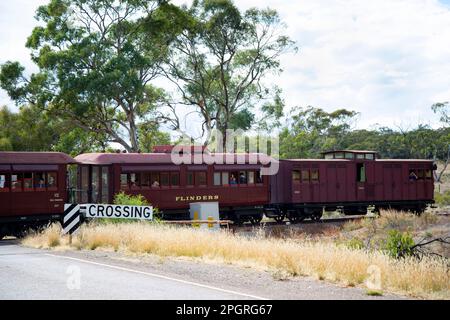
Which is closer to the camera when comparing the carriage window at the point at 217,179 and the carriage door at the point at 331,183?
the carriage window at the point at 217,179

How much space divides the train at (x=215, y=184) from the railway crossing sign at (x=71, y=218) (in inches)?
209

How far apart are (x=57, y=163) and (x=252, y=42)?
81.6 ft

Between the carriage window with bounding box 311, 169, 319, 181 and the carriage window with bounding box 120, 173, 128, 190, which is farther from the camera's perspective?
the carriage window with bounding box 311, 169, 319, 181

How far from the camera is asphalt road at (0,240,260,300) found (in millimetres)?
9734

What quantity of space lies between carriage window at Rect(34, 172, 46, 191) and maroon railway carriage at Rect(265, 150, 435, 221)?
11.4 m

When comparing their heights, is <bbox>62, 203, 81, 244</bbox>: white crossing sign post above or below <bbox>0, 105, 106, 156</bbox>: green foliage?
below

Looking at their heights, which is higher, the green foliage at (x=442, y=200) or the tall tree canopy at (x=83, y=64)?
the tall tree canopy at (x=83, y=64)

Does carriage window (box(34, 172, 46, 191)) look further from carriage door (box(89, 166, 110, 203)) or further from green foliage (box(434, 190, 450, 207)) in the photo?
green foliage (box(434, 190, 450, 207))

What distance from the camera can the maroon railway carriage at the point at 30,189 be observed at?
2219 centimetres

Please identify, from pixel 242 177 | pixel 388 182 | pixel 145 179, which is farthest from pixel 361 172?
pixel 145 179

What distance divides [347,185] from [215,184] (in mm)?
8027

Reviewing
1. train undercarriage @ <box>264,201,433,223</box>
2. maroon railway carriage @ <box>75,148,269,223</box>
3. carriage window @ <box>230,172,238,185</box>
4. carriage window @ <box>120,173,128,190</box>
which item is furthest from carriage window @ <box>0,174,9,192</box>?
train undercarriage @ <box>264,201,433,223</box>

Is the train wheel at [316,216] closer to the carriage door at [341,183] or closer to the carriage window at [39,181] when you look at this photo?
the carriage door at [341,183]

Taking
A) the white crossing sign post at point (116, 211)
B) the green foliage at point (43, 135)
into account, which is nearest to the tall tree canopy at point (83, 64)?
the green foliage at point (43, 135)
